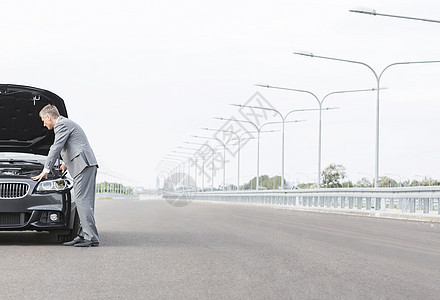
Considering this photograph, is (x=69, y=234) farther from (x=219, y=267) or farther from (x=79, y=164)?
(x=219, y=267)

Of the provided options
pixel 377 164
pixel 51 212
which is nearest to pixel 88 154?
pixel 51 212

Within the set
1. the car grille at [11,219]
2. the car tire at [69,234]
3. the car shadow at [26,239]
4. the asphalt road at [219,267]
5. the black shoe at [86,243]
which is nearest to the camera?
the asphalt road at [219,267]

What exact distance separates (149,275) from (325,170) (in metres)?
136

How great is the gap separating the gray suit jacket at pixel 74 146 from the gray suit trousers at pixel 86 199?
98 mm

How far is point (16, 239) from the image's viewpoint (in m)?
11.5

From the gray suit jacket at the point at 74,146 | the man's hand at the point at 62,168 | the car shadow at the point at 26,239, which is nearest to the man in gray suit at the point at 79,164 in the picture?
the gray suit jacket at the point at 74,146

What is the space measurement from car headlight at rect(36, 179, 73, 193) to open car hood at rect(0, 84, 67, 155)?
1.49 m

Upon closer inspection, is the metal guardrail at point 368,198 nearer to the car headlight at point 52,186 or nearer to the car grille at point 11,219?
the car headlight at point 52,186

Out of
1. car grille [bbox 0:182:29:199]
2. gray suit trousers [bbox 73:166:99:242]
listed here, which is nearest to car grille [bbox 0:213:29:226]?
car grille [bbox 0:182:29:199]

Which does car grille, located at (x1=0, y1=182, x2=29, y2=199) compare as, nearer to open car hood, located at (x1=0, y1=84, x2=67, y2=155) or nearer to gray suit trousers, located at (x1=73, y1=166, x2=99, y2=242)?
gray suit trousers, located at (x1=73, y1=166, x2=99, y2=242)

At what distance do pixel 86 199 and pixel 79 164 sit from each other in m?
0.47

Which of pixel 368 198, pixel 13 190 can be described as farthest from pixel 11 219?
pixel 368 198

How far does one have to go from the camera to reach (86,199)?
34.7 feet

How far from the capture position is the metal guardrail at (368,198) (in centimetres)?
2214
